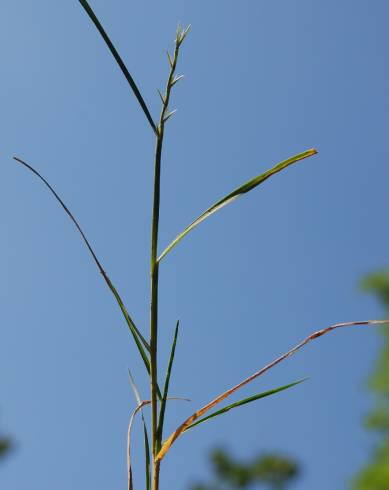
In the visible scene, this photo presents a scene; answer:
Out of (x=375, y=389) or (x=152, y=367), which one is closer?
(x=152, y=367)

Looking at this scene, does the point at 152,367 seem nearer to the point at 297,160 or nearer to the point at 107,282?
the point at 107,282

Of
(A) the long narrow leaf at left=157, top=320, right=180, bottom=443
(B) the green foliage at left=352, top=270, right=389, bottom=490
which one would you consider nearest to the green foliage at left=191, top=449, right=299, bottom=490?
(B) the green foliage at left=352, top=270, right=389, bottom=490

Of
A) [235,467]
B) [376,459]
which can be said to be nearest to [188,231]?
[376,459]

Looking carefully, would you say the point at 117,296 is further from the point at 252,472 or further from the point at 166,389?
the point at 252,472

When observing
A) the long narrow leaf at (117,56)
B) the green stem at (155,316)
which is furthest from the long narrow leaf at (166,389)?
the long narrow leaf at (117,56)

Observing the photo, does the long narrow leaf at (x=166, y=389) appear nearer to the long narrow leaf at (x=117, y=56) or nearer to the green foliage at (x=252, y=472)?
the long narrow leaf at (x=117, y=56)

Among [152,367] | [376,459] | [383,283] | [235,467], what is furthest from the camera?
[235,467]
